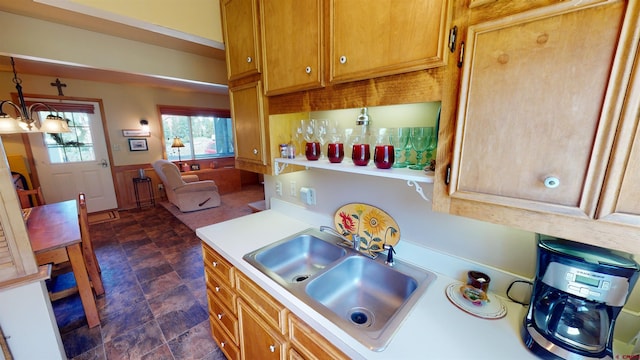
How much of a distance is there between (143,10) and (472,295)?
7.10ft

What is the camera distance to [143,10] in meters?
1.32

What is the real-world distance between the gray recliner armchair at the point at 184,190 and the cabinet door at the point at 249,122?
3484mm

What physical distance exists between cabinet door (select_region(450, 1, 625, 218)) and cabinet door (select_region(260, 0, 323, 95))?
61 cm

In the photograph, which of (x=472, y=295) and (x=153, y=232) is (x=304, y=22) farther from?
(x=153, y=232)

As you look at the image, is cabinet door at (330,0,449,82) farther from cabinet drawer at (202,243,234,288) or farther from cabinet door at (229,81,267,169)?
cabinet drawer at (202,243,234,288)

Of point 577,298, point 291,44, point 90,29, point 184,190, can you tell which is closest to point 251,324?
point 577,298

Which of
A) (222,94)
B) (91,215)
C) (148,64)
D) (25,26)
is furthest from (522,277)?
(222,94)

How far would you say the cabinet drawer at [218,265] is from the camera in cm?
132

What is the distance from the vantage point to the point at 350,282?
48.3 inches

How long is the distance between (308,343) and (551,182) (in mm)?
925

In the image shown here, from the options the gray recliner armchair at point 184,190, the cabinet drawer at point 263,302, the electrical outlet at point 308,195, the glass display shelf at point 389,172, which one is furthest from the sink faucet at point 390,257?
the gray recliner armchair at point 184,190

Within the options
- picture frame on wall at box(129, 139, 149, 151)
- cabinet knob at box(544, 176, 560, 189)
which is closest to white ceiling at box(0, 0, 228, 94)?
picture frame on wall at box(129, 139, 149, 151)

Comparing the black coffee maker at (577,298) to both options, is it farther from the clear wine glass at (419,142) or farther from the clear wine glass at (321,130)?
the clear wine glass at (321,130)

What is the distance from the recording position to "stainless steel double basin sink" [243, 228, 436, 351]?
100cm
